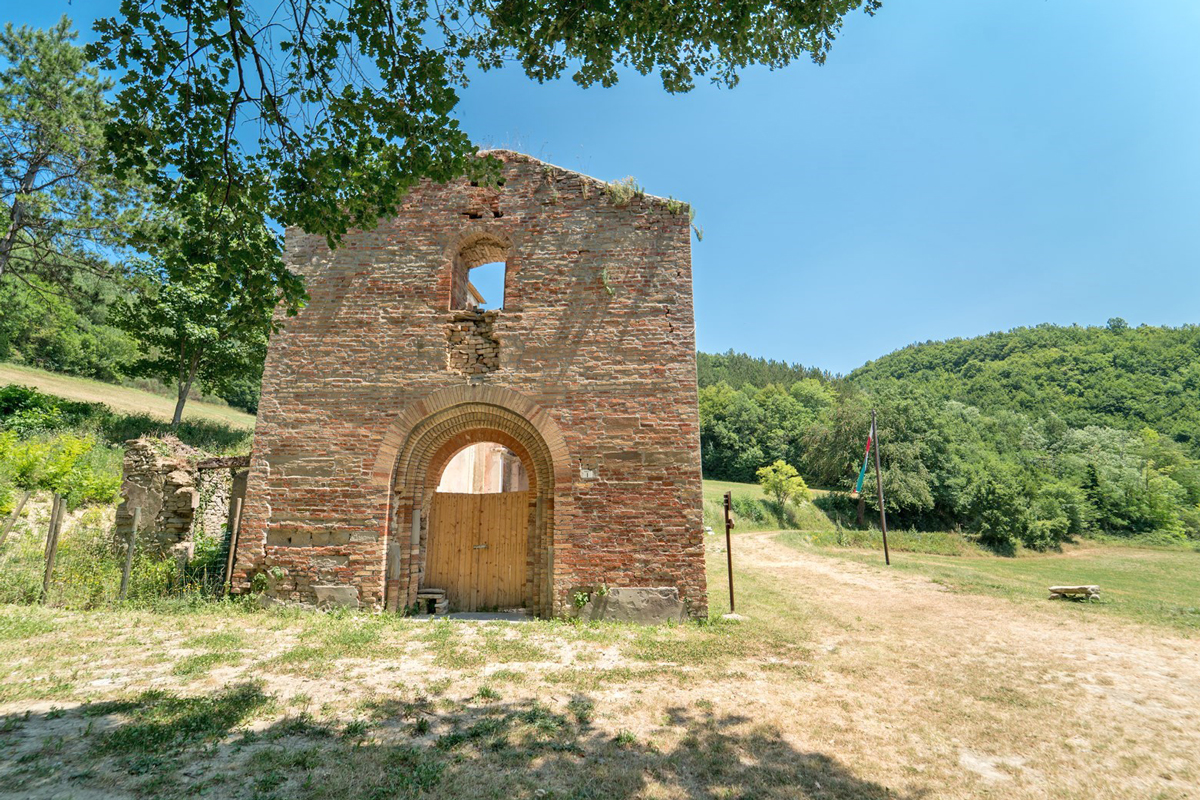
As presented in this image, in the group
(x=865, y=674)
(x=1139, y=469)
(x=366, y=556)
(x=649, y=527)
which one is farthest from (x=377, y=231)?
(x=1139, y=469)

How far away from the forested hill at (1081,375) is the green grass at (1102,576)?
21551 mm

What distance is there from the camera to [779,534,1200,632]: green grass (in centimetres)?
1152

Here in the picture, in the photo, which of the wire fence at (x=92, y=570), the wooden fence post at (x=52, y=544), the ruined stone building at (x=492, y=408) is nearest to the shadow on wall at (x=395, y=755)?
the ruined stone building at (x=492, y=408)

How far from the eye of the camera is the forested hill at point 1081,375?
56062 millimetres

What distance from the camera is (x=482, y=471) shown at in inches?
727

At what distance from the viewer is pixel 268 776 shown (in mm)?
3504

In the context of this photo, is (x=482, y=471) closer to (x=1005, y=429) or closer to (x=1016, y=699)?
(x=1016, y=699)

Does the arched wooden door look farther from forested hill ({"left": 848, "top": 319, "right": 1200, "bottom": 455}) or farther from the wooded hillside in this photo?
forested hill ({"left": 848, "top": 319, "right": 1200, "bottom": 455})

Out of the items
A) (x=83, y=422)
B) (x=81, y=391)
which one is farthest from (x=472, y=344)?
(x=81, y=391)

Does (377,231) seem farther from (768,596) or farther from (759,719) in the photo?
(768,596)

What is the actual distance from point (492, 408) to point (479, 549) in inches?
107

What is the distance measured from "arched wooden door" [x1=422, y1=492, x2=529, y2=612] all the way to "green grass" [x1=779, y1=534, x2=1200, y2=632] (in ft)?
38.1

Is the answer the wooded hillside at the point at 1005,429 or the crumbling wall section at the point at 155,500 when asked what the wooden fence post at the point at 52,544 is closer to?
the crumbling wall section at the point at 155,500

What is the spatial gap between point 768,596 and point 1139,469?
172 ft
